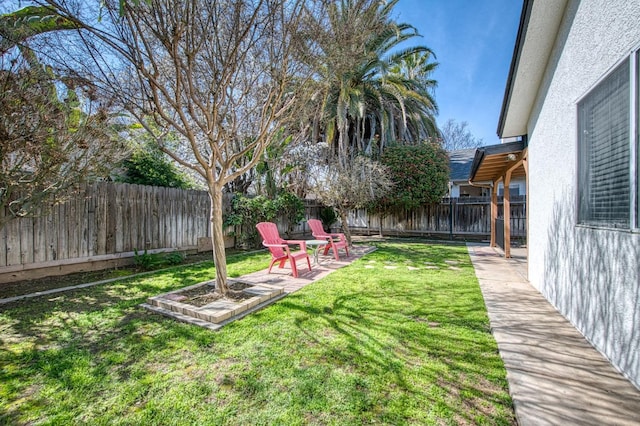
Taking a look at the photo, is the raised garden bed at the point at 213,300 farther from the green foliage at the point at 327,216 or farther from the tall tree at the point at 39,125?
the green foliage at the point at 327,216

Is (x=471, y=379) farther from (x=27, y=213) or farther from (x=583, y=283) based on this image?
(x=27, y=213)

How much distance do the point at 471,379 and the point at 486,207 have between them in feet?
45.6

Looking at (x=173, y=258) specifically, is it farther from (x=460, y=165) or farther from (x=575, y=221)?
(x=460, y=165)

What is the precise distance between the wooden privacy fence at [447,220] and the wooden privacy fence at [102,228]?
10.3 metres

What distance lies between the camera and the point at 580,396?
241cm

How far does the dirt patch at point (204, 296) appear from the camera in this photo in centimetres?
450

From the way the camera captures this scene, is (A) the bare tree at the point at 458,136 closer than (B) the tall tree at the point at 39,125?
No

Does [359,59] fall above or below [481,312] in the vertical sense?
above

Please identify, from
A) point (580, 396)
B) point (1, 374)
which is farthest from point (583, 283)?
point (1, 374)

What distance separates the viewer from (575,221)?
12.8 ft

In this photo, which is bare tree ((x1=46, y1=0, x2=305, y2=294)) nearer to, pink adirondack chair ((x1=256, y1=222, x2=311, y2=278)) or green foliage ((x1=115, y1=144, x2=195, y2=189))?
pink adirondack chair ((x1=256, y1=222, x2=311, y2=278))

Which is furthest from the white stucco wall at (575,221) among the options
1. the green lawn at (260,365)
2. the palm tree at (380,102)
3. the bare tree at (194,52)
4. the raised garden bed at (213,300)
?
the palm tree at (380,102)

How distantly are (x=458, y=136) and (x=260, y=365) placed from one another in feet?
131

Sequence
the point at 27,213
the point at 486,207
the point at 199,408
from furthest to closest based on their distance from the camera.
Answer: the point at 486,207 < the point at 27,213 < the point at 199,408
